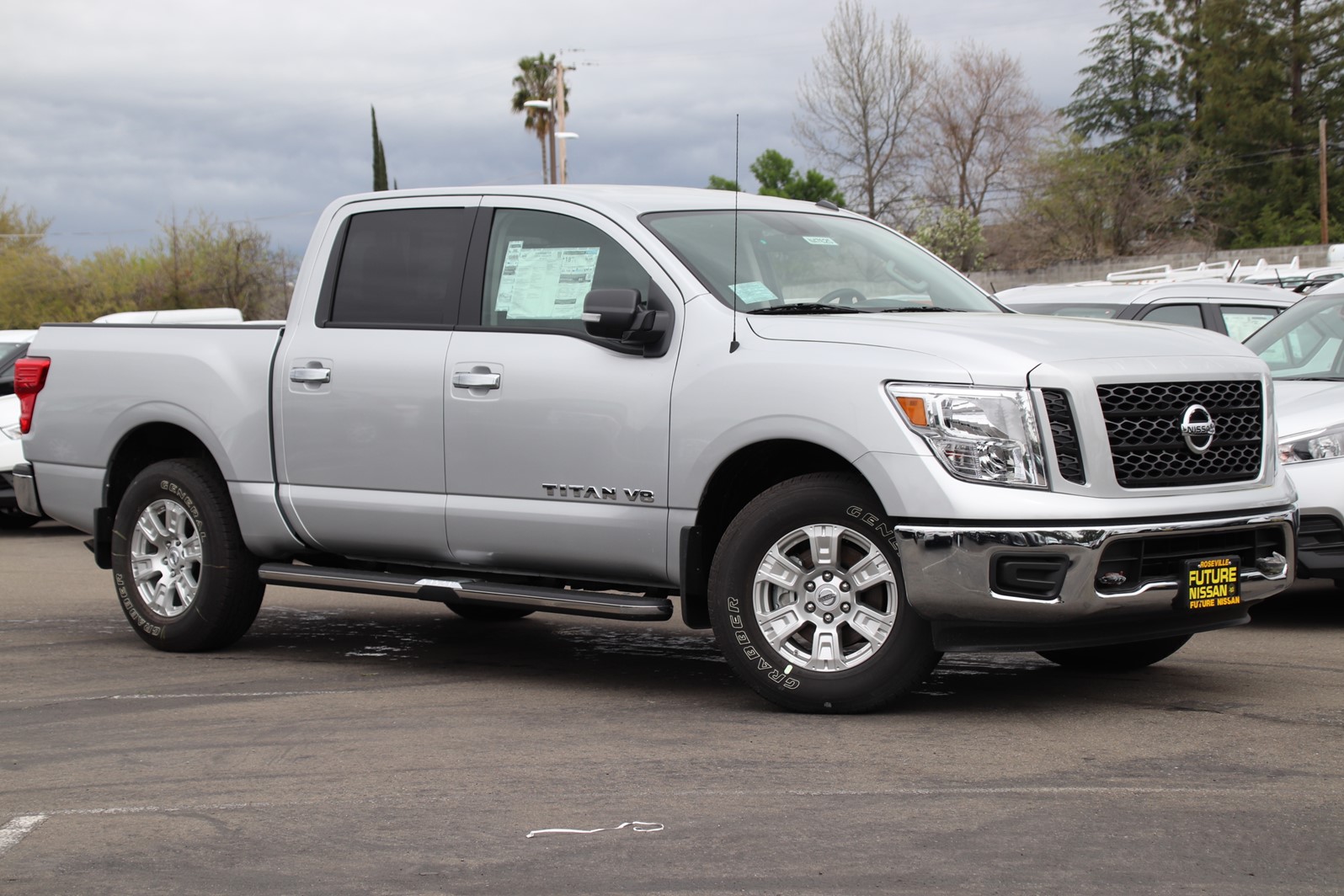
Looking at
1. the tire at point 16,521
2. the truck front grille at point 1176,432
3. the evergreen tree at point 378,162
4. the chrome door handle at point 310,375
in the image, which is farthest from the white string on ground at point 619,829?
the evergreen tree at point 378,162

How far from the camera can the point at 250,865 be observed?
437 centimetres

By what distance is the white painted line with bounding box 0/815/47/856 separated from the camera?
4629 mm

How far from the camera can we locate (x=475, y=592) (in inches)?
270

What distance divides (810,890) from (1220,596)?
251 centimetres

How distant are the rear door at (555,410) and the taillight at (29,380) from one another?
289 centimetres

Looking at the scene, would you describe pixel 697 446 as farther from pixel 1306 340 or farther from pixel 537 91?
pixel 537 91

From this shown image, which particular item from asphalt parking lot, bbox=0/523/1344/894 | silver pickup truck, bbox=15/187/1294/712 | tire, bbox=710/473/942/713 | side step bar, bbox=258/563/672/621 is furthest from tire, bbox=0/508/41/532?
tire, bbox=710/473/942/713

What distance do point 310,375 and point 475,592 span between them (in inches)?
53.8

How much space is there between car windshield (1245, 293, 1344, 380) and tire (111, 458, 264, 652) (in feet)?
18.5

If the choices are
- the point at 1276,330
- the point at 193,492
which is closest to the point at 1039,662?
the point at 1276,330

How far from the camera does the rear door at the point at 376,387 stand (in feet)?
23.2

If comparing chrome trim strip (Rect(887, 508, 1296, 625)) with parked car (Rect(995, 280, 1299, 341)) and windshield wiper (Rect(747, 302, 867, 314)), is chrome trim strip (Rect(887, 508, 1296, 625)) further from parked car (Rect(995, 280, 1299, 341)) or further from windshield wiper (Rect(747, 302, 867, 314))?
parked car (Rect(995, 280, 1299, 341))

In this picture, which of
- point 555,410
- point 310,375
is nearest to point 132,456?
point 310,375

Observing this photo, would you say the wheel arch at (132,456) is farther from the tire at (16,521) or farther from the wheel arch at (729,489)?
the tire at (16,521)
